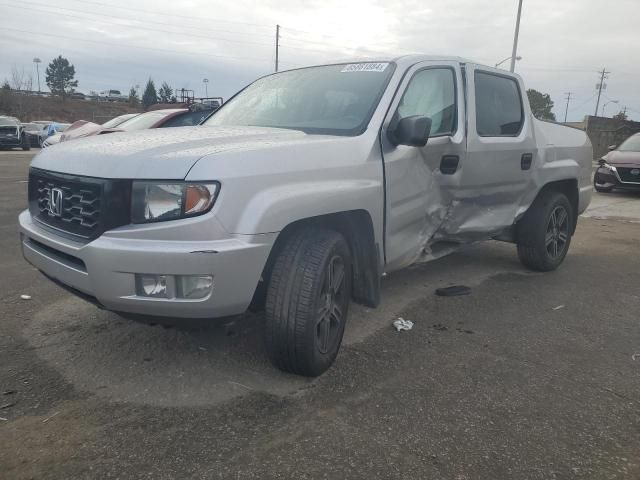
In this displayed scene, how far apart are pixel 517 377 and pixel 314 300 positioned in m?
1.29

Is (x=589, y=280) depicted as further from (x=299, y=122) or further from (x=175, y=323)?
(x=175, y=323)

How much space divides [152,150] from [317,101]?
1430 mm

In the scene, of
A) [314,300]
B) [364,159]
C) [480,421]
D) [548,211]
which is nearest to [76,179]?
[314,300]

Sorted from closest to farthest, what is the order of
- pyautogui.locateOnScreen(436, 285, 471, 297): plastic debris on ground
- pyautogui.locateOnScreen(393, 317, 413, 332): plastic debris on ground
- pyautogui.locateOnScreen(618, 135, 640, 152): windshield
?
pyautogui.locateOnScreen(393, 317, 413, 332): plastic debris on ground, pyautogui.locateOnScreen(436, 285, 471, 297): plastic debris on ground, pyautogui.locateOnScreen(618, 135, 640, 152): windshield

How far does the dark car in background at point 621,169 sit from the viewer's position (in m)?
12.5

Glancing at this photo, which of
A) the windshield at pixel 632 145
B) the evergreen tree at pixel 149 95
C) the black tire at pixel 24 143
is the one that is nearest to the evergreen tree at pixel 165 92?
the evergreen tree at pixel 149 95

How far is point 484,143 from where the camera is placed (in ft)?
13.8

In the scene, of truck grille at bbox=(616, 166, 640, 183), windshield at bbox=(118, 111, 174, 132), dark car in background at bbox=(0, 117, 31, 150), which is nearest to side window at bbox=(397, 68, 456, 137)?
windshield at bbox=(118, 111, 174, 132)

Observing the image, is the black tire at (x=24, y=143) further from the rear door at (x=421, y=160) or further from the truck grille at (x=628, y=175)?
the rear door at (x=421, y=160)

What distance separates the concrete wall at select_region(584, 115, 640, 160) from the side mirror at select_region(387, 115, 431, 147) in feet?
91.6

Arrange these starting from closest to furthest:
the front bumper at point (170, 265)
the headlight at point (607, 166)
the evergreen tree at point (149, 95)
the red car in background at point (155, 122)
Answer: the front bumper at point (170, 265)
the red car in background at point (155, 122)
the headlight at point (607, 166)
the evergreen tree at point (149, 95)

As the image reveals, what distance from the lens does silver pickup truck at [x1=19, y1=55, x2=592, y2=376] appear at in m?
2.44

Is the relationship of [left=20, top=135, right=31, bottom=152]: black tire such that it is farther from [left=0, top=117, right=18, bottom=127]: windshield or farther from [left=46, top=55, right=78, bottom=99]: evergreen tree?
[left=46, top=55, right=78, bottom=99]: evergreen tree

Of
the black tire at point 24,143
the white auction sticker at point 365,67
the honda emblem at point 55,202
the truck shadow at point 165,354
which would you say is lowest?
the truck shadow at point 165,354
